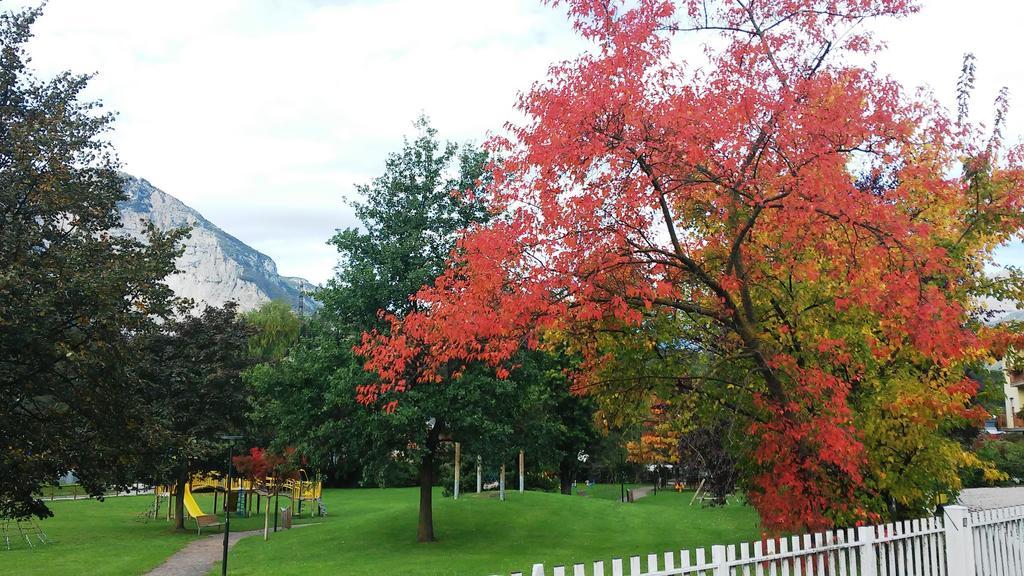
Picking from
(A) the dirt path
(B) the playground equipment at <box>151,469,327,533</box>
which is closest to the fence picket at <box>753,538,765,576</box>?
(A) the dirt path

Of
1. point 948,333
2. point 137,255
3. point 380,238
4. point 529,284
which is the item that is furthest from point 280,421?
point 948,333

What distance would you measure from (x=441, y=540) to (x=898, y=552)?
1813cm

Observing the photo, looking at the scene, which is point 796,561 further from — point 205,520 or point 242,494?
point 242,494

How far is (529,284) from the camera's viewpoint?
1059cm

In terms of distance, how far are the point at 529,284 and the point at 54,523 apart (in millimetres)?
35475

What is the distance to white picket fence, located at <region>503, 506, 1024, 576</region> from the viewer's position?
7406 mm

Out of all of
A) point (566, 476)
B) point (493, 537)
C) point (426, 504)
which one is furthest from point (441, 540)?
point (566, 476)

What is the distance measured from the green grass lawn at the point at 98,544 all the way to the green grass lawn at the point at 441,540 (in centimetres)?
4

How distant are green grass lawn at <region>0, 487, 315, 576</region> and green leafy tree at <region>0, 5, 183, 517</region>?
22.0 ft

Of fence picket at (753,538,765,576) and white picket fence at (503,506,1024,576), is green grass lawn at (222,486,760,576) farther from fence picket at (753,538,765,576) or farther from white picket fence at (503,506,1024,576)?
fence picket at (753,538,765,576)

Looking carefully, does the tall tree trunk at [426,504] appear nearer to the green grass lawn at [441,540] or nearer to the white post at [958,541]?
the green grass lawn at [441,540]

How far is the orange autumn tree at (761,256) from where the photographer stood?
32.9 ft

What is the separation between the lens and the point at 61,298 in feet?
48.2

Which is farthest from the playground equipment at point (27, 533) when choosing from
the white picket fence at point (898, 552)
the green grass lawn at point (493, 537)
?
the white picket fence at point (898, 552)
